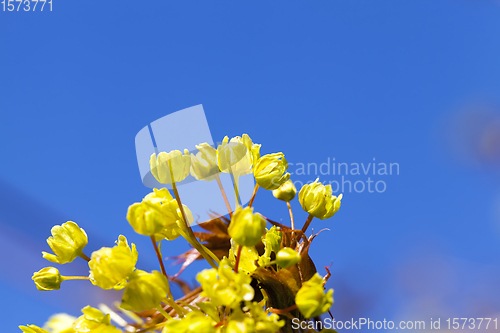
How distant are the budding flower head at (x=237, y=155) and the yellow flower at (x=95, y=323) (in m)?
0.39

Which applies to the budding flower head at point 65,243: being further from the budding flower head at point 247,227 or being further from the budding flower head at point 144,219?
the budding flower head at point 247,227

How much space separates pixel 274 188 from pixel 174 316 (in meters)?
0.35

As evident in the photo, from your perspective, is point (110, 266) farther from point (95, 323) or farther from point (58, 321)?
point (58, 321)

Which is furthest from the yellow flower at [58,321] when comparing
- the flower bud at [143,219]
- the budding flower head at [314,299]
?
the budding flower head at [314,299]

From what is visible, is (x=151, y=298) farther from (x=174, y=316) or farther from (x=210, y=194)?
(x=210, y=194)

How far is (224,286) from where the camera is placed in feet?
2.38

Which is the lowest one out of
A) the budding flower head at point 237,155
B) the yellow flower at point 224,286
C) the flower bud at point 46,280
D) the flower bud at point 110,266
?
the yellow flower at point 224,286

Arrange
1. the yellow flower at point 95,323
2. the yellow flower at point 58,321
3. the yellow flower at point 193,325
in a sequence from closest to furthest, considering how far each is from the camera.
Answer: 1. the yellow flower at point 193,325
2. the yellow flower at point 95,323
3. the yellow flower at point 58,321

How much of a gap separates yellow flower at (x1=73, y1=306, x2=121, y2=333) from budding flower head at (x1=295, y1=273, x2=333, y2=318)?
357 millimetres

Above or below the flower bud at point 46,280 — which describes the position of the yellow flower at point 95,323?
below

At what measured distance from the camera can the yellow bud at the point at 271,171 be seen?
916 mm

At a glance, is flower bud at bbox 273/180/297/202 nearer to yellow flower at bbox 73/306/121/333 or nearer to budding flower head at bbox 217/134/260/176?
budding flower head at bbox 217/134/260/176

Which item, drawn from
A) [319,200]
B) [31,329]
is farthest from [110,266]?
[319,200]

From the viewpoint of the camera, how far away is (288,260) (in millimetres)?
729
